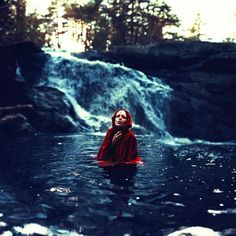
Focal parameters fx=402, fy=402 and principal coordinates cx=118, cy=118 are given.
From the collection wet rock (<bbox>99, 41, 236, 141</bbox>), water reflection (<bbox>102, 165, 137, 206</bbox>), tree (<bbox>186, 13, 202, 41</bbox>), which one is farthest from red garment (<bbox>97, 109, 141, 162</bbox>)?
tree (<bbox>186, 13, 202, 41</bbox>)

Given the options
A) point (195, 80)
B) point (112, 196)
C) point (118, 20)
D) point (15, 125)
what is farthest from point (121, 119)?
point (118, 20)

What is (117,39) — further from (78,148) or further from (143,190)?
(143,190)

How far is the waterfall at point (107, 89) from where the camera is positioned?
81.5 feet

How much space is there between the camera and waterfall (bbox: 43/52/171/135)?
24.8 meters

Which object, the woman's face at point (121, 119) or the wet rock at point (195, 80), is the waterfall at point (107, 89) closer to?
the wet rock at point (195, 80)

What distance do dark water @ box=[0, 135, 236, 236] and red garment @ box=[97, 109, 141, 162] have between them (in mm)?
292

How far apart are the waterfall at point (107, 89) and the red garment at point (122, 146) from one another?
15.2 meters

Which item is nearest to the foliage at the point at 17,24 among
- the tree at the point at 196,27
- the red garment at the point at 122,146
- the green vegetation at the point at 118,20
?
the green vegetation at the point at 118,20

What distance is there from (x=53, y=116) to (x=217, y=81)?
12667mm

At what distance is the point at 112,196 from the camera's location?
7.05 meters

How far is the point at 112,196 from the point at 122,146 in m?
1.85

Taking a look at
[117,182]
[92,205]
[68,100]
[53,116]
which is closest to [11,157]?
[117,182]

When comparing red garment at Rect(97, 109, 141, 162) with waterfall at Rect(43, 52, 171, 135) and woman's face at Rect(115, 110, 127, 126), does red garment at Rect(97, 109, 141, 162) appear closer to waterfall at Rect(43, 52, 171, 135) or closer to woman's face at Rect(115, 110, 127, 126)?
woman's face at Rect(115, 110, 127, 126)

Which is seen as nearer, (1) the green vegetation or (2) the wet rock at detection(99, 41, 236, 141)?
(2) the wet rock at detection(99, 41, 236, 141)
